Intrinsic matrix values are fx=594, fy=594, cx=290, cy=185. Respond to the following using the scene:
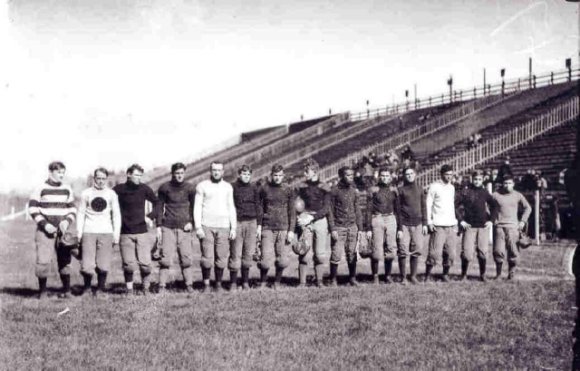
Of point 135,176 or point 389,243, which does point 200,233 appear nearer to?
point 135,176

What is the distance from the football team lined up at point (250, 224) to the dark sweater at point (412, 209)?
0.06ft

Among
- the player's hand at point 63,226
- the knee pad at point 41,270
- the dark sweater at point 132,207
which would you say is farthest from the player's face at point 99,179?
the knee pad at point 41,270

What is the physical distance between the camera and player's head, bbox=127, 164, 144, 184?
9.09m

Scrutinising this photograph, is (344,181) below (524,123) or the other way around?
below

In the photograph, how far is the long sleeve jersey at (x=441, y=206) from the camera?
1056 centimetres

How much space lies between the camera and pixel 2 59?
6316mm

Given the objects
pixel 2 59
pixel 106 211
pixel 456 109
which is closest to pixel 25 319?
pixel 106 211

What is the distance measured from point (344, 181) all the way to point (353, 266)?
4.77ft

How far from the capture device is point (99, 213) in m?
8.84

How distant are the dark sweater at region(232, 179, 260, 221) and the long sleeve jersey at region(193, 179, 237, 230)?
0.42ft

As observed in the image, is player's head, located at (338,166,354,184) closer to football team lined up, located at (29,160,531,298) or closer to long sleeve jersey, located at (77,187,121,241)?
football team lined up, located at (29,160,531,298)

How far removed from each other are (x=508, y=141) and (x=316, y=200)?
1693cm

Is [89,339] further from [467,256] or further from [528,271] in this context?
[528,271]

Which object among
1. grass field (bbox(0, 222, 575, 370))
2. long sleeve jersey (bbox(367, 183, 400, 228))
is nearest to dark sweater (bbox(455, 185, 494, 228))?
long sleeve jersey (bbox(367, 183, 400, 228))
